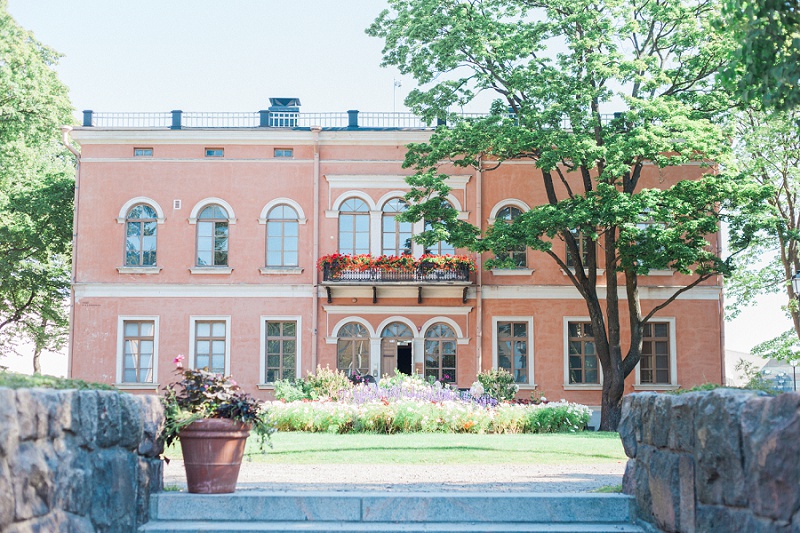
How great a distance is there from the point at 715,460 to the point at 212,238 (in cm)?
2117

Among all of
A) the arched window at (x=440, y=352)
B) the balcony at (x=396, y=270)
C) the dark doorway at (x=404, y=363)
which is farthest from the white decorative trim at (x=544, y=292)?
the dark doorway at (x=404, y=363)

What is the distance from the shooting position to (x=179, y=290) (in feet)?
82.9

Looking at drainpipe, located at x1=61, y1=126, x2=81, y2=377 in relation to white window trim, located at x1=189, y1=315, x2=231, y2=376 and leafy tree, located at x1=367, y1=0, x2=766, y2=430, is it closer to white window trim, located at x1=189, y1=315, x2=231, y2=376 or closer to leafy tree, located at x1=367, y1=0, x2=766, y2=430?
white window trim, located at x1=189, y1=315, x2=231, y2=376

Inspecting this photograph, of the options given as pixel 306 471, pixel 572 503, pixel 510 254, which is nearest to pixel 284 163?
pixel 510 254

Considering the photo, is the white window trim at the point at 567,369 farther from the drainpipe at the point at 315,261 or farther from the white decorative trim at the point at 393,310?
the drainpipe at the point at 315,261

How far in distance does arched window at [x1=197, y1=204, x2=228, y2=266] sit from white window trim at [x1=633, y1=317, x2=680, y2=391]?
1124 cm

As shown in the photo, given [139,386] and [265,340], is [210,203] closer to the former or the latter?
[265,340]

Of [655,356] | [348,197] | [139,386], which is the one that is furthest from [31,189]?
[655,356]

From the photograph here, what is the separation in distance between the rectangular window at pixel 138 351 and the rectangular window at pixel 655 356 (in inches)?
502

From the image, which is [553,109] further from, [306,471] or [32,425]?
[32,425]

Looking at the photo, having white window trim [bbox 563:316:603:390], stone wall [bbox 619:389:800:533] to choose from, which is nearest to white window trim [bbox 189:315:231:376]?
white window trim [bbox 563:316:603:390]

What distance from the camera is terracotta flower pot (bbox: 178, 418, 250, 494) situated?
746 cm

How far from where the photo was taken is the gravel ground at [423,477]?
8.52m

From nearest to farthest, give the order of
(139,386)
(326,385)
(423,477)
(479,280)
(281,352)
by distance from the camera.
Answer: (423,477)
(326,385)
(139,386)
(281,352)
(479,280)
